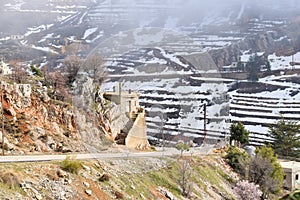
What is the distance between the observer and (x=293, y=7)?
112312mm

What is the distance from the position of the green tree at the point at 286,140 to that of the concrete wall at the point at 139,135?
11564mm

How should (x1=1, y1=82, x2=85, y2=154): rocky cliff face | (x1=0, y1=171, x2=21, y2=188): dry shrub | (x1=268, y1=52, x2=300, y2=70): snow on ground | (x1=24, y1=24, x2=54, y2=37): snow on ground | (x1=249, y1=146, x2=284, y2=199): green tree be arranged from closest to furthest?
(x1=0, y1=171, x2=21, y2=188): dry shrub < (x1=1, y1=82, x2=85, y2=154): rocky cliff face < (x1=249, y1=146, x2=284, y2=199): green tree < (x1=268, y1=52, x2=300, y2=70): snow on ground < (x1=24, y1=24, x2=54, y2=37): snow on ground

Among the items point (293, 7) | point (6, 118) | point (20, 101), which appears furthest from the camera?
point (293, 7)

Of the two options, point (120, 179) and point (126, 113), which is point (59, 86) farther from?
point (120, 179)

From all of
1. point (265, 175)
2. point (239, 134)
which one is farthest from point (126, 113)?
point (239, 134)

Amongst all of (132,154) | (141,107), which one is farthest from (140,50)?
(132,154)

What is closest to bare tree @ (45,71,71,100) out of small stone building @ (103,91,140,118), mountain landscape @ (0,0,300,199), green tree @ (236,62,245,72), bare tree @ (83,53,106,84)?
mountain landscape @ (0,0,300,199)

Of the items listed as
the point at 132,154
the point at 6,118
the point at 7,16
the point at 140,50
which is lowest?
the point at 132,154

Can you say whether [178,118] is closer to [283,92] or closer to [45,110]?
[45,110]

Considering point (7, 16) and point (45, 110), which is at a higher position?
point (7, 16)

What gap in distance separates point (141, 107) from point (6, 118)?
4104 millimetres

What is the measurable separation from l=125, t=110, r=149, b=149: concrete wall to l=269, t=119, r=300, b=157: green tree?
11.6 m

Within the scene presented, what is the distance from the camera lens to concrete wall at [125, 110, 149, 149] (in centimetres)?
1129

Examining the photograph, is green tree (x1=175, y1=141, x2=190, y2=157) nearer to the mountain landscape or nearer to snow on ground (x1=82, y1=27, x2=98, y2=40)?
the mountain landscape
